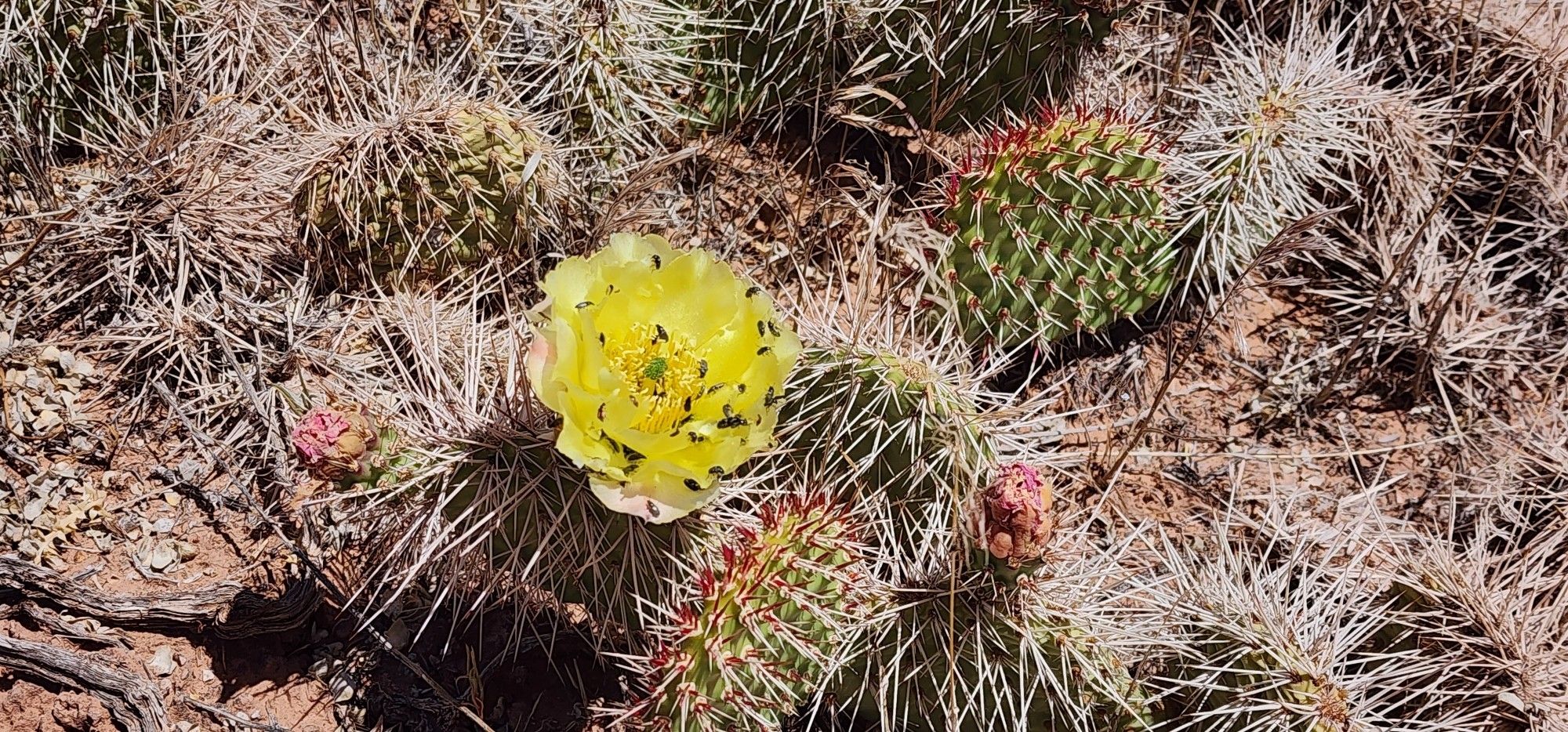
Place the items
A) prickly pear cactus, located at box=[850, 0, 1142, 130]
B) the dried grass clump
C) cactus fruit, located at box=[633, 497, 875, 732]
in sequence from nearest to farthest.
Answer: cactus fruit, located at box=[633, 497, 875, 732] < the dried grass clump < prickly pear cactus, located at box=[850, 0, 1142, 130]

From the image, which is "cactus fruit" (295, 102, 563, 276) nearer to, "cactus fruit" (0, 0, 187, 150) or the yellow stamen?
"cactus fruit" (0, 0, 187, 150)

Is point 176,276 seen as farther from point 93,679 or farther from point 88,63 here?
point 93,679

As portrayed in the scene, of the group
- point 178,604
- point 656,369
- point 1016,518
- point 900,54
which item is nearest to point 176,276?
point 178,604

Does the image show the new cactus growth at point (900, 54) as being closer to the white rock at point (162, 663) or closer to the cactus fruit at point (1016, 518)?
the cactus fruit at point (1016, 518)

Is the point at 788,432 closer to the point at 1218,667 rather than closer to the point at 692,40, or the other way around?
the point at 1218,667

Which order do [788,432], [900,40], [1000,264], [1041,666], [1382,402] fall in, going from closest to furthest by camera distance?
[1041,666]
[788,432]
[1000,264]
[900,40]
[1382,402]

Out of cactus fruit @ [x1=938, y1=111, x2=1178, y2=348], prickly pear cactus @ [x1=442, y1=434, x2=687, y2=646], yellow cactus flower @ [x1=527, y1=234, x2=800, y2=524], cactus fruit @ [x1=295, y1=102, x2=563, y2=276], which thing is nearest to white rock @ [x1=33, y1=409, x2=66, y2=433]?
cactus fruit @ [x1=295, y1=102, x2=563, y2=276]

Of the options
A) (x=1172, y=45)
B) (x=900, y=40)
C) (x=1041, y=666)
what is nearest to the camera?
(x=1041, y=666)

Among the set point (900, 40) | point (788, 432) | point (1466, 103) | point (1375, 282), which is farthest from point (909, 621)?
point (1466, 103)
